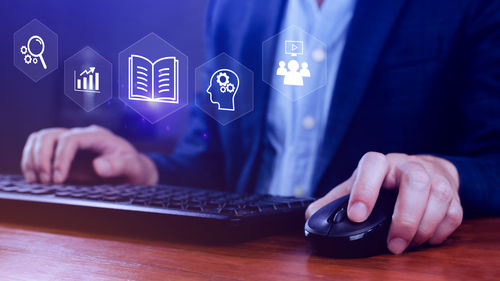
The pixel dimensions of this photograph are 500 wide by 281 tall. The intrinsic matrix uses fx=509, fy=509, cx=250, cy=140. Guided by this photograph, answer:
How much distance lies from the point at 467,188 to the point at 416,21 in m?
0.30

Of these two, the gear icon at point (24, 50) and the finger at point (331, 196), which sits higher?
the gear icon at point (24, 50)

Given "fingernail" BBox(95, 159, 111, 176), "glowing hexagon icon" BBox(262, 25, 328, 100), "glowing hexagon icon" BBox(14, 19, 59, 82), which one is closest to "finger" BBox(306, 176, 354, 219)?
"glowing hexagon icon" BBox(262, 25, 328, 100)

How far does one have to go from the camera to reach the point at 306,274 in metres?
0.36

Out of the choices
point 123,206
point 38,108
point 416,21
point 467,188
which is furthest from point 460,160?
point 38,108

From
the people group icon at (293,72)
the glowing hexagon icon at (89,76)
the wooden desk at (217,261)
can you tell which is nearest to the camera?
the wooden desk at (217,261)

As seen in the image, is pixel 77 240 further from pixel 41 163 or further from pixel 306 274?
pixel 41 163

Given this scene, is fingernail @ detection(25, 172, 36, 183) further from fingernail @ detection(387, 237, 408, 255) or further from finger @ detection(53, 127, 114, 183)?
fingernail @ detection(387, 237, 408, 255)

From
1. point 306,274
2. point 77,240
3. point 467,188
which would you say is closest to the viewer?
point 306,274

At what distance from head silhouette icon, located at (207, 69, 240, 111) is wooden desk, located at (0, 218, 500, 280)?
0.32 meters

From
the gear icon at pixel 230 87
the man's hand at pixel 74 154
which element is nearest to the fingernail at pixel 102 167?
the man's hand at pixel 74 154

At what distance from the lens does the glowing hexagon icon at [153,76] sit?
0.75m

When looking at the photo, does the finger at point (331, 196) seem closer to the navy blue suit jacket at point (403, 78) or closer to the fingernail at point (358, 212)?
the fingernail at point (358, 212)

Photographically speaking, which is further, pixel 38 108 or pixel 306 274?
pixel 38 108

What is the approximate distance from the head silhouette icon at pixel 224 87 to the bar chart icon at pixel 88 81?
Result: 185 millimetres
